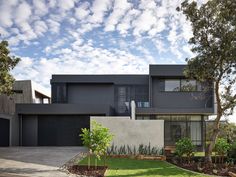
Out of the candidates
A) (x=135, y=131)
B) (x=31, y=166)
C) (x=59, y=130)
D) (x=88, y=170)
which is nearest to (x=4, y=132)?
(x=59, y=130)

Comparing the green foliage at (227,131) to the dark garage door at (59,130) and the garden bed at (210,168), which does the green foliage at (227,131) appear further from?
the dark garage door at (59,130)

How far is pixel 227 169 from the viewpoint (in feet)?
51.1

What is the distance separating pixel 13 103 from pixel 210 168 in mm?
14241

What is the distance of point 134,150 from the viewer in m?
19.3

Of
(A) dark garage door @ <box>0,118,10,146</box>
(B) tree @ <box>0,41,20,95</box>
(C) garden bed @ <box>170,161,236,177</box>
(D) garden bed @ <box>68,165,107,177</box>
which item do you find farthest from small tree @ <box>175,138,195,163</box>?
(A) dark garage door @ <box>0,118,10,146</box>

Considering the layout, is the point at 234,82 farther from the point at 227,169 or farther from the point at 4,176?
the point at 4,176

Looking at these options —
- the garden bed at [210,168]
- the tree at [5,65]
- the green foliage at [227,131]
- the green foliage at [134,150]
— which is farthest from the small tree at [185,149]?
the tree at [5,65]

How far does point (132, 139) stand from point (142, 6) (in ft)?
24.7

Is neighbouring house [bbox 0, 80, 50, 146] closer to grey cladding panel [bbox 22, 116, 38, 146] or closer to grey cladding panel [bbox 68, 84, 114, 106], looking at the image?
grey cladding panel [bbox 22, 116, 38, 146]

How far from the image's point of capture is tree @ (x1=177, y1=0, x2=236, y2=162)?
16078mm

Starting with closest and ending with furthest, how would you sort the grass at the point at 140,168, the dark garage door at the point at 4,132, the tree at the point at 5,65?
the grass at the point at 140,168 < the tree at the point at 5,65 < the dark garage door at the point at 4,132

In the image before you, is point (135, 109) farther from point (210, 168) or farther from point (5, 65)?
point (5, 65)

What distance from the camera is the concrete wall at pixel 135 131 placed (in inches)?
765

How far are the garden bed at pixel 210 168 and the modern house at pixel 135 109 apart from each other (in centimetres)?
925
